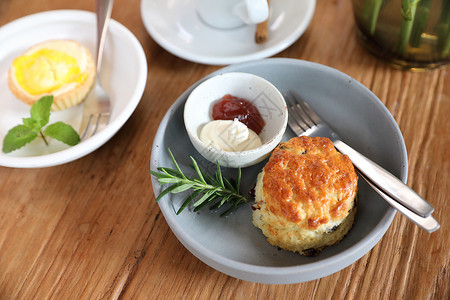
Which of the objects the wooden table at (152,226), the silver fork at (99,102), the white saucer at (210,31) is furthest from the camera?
the white saucer at (210,31)

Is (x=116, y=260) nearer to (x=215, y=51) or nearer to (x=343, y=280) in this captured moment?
(x=343, y=280)

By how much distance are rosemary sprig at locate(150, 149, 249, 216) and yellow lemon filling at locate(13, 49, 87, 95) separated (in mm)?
557

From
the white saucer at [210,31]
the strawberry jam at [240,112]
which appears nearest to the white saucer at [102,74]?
the white saucer at [210,31]

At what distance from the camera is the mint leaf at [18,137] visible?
1256 mm

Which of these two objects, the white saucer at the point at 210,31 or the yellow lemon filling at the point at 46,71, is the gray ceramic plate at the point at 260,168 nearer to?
the white saucer at the point at 210,31

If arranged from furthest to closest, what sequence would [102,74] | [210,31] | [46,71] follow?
[210,31] → [102,74] → [46,71]

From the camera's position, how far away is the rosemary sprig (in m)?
1.02

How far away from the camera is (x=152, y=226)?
3.86ft

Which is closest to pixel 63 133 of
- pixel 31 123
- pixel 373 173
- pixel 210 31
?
pixel 31 123

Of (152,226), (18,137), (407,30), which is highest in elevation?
(407,30)

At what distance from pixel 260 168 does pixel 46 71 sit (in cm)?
78

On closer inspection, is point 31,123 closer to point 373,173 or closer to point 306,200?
point 306,200

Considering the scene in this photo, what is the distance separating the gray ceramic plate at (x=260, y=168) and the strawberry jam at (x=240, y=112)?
101 mm

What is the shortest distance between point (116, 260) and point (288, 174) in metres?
0.51
